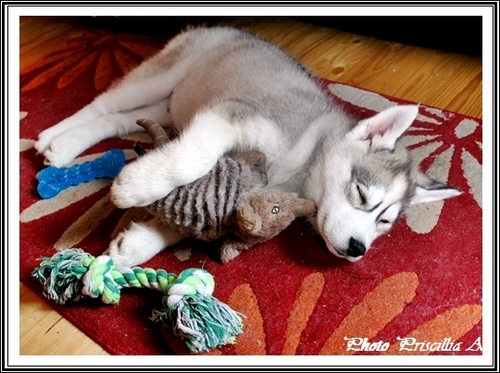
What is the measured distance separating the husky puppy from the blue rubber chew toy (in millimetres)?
76

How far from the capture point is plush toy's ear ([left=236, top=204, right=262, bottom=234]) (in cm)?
162

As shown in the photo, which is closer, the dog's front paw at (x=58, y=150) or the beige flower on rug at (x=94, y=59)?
the dog's front paw at (x=58, y=150)

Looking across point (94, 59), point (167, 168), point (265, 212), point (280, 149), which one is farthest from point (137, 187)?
point (94, 59)

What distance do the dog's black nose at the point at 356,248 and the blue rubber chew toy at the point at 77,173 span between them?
1012 mm

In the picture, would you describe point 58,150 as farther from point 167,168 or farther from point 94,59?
point 94,59

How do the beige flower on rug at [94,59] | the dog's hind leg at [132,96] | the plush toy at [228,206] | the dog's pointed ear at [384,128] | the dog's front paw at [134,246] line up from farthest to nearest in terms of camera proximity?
the beige flower on rug at [94,59], the dog's hind leg at [132,96], the dog's pointed ear at [384,128], the dog's front paw at [134,246], the plush toy at [228,206]

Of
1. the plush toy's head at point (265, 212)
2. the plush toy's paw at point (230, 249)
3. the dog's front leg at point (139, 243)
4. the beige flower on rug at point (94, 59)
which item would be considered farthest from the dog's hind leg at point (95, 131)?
the plush toy's head at point (265, 212)

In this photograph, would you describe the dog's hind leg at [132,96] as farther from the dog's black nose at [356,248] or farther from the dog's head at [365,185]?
the dog's black nose at [356,248]

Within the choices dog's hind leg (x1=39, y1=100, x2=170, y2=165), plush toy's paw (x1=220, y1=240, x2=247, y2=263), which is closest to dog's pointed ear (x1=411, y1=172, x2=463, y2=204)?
plush toy's paw (x1=220, y1=240, x2=247, y2=263)

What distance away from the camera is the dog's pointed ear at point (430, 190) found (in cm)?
197

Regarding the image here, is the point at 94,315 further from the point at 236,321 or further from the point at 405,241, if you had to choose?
the point at 405,241

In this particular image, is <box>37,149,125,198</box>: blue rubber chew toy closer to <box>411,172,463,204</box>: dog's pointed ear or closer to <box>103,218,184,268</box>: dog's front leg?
<box>103,218,184,268</box>: dog's front leg

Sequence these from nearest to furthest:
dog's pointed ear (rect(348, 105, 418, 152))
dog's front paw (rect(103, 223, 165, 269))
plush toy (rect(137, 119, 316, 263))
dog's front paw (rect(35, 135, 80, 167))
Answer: plush toy (rect(137, 119, 316, 263)) < dog's front paw (rect(103, 223, 165, 269)) < dog's pointed ear (rect(348, 105, 418, 152)) < dog's front paw (rect(35, 135, 80, 167))

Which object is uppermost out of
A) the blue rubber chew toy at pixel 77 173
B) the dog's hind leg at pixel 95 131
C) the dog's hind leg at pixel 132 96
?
the dog's hind leg at pixel 132 96
